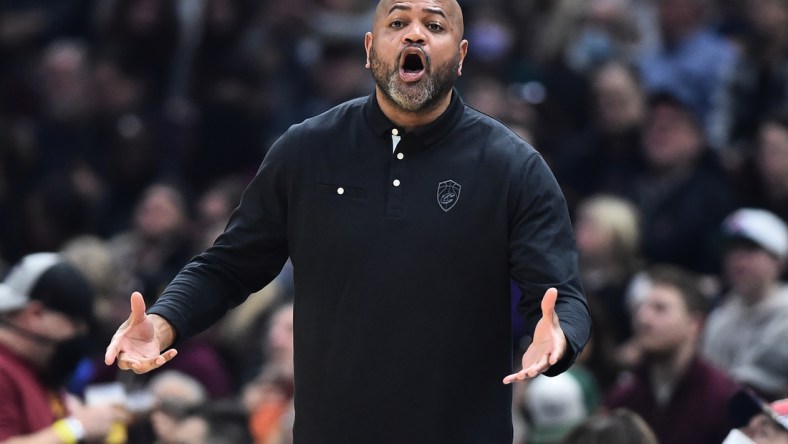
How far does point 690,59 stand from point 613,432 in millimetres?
5368

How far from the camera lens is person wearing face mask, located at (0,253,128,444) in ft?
19.3

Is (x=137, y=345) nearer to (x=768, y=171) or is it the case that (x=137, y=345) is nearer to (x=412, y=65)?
(x=412, y=65)

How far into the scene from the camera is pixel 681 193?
880 cm

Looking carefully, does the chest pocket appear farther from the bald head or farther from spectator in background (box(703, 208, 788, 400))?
spectator in background (box(703, 208, 788, 400))

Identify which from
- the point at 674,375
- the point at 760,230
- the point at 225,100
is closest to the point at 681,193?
the point at 760,230

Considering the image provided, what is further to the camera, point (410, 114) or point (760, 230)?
point (760, 230)

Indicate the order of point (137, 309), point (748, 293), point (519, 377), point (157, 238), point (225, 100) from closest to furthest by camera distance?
point (519, 377) < point (137, 309) < point (748, 293) < point (157, 238) < point (225, 100)

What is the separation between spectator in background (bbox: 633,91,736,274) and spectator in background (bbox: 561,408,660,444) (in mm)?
3484

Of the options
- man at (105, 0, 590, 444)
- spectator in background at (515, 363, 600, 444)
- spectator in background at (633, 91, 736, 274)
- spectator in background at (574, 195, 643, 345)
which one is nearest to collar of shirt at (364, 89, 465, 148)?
man at (105, 0, 590, 444)

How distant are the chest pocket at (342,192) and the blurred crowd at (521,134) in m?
2.75

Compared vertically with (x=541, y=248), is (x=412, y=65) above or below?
above

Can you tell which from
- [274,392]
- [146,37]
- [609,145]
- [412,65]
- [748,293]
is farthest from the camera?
[146,37]

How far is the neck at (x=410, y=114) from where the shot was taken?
4094mm

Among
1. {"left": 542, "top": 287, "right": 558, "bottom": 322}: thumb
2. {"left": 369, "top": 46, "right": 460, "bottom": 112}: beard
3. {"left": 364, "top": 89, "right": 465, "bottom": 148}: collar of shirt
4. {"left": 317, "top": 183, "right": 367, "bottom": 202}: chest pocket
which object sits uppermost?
{"left": 369, "top": 46, "right": 460, "bottom": 112}: beard
